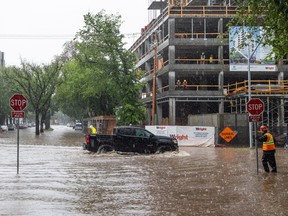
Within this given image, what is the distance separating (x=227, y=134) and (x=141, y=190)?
864 inches

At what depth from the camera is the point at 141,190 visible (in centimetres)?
1073

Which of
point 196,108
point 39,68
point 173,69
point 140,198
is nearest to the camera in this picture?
point 140,198

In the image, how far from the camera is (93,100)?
57375 millimetres

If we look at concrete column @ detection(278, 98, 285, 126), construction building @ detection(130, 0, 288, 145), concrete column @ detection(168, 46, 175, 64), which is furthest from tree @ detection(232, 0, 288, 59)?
concrete column @ detection(168, 46, 175, 64)

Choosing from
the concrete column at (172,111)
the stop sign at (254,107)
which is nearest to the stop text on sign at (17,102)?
the stop sign at (254,107)

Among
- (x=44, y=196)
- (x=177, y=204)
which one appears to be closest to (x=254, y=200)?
(x=177, y=204)

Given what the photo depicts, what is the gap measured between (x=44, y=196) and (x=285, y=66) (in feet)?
137

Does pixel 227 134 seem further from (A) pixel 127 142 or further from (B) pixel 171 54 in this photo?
(B) pixel 171 54

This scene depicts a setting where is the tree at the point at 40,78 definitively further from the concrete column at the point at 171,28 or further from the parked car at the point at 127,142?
the parked car at the point at 127,142

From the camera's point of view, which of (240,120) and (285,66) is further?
(285,66)

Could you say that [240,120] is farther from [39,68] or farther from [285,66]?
[39,68]

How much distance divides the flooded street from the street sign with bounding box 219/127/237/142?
14.8 m

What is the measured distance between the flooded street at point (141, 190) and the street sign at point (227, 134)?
48.6 ft

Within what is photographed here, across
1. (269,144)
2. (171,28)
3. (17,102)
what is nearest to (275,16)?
A: (269,144)
